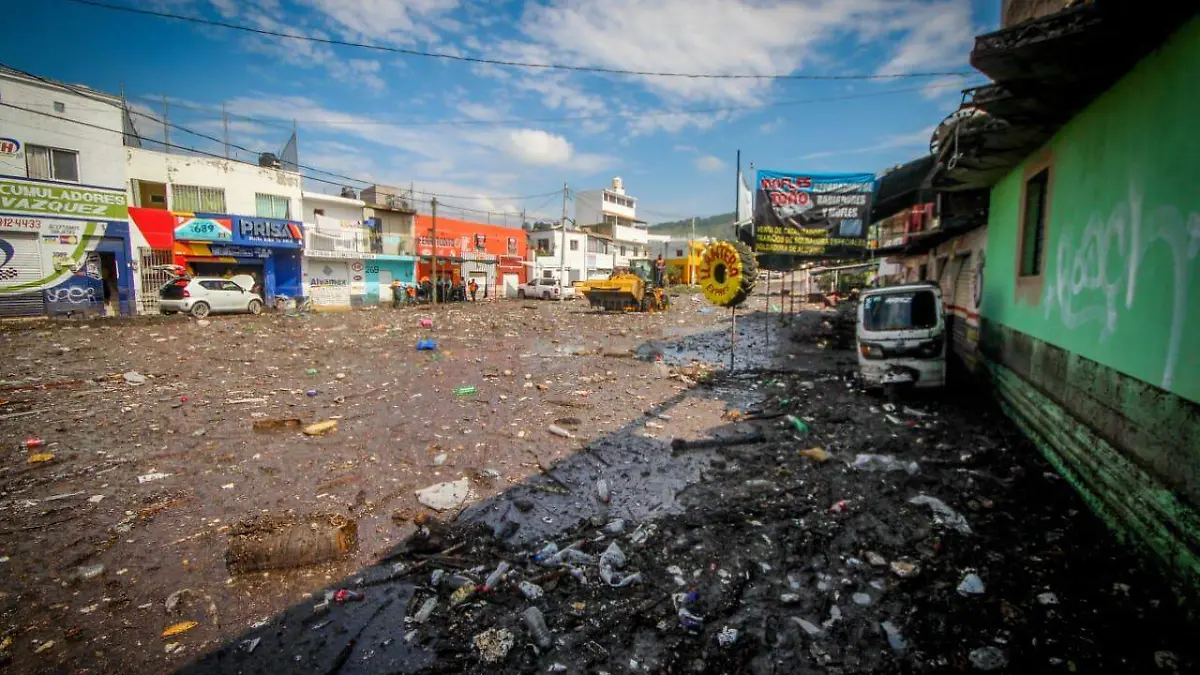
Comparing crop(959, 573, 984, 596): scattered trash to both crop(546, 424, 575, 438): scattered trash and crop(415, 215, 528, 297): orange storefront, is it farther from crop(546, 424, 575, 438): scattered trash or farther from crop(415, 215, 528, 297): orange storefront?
crop(415, 215, 528, 297): orange storefront

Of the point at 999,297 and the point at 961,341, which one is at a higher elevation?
the point at 999,297

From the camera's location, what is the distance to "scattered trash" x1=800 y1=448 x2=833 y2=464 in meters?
5.29

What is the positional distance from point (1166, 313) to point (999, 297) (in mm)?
4895

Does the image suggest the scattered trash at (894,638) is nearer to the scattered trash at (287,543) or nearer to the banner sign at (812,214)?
the scattered trash at (287,543)

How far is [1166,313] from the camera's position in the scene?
3.20m

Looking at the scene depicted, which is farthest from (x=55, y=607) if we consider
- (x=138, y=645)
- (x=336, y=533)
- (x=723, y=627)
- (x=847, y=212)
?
(x=847, y=212)

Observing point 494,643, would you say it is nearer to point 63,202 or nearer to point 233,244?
point 63,202

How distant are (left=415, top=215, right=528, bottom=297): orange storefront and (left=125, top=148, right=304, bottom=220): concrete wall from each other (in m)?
7.63

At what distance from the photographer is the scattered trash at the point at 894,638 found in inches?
103

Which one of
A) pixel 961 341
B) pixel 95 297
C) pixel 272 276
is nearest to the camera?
pixel 961 341

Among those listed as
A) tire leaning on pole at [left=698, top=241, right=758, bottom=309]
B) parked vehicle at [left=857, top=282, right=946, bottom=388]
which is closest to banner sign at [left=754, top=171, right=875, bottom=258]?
tire leaning on pole at [left=698, top=241, right=758, bottom=309]

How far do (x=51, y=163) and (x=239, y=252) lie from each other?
6.26 metres

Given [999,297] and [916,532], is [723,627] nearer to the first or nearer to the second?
[916,532]

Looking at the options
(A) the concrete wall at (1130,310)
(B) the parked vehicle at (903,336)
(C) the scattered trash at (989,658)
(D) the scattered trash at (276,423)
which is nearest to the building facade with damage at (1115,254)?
(A) the concrete wall at (1130,310)
